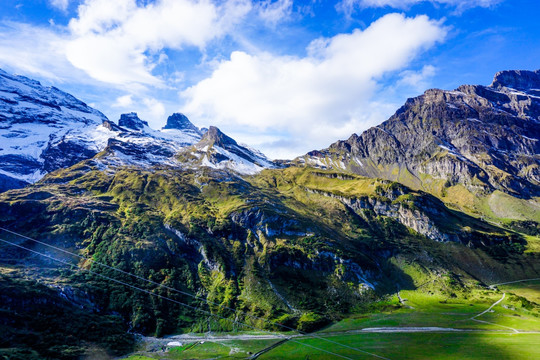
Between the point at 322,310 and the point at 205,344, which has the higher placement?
the point at 322,310

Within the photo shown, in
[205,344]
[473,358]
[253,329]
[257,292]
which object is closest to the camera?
[473,358]

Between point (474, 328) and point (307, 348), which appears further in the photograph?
point (474, 328)

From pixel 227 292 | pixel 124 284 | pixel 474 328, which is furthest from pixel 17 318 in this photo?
pixel 474 328

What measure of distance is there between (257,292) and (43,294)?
109m

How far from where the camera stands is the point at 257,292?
186m

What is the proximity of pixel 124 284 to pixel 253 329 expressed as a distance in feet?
261

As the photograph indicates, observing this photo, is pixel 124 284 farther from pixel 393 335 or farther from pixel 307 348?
pixel 393 335

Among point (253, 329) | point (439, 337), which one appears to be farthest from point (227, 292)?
point (439, 337)

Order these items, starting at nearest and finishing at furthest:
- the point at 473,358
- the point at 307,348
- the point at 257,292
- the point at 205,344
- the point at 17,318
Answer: the point at 473,358
the point at 17,318
the point at 307,348
the point at 205,344
the point at 257,292

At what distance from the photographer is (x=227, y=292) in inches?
7347

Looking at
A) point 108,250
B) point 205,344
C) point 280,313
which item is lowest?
point 205,344

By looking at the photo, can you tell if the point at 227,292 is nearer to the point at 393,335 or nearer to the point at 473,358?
the point at 393,335

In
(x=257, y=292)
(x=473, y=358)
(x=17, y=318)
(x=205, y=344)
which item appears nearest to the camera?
(x=473, y=358)

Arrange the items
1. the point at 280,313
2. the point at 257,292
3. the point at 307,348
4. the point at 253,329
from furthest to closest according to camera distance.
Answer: the point at 257,292 → the point at 280,313 → the point at 253,329 → the point at 307,348
